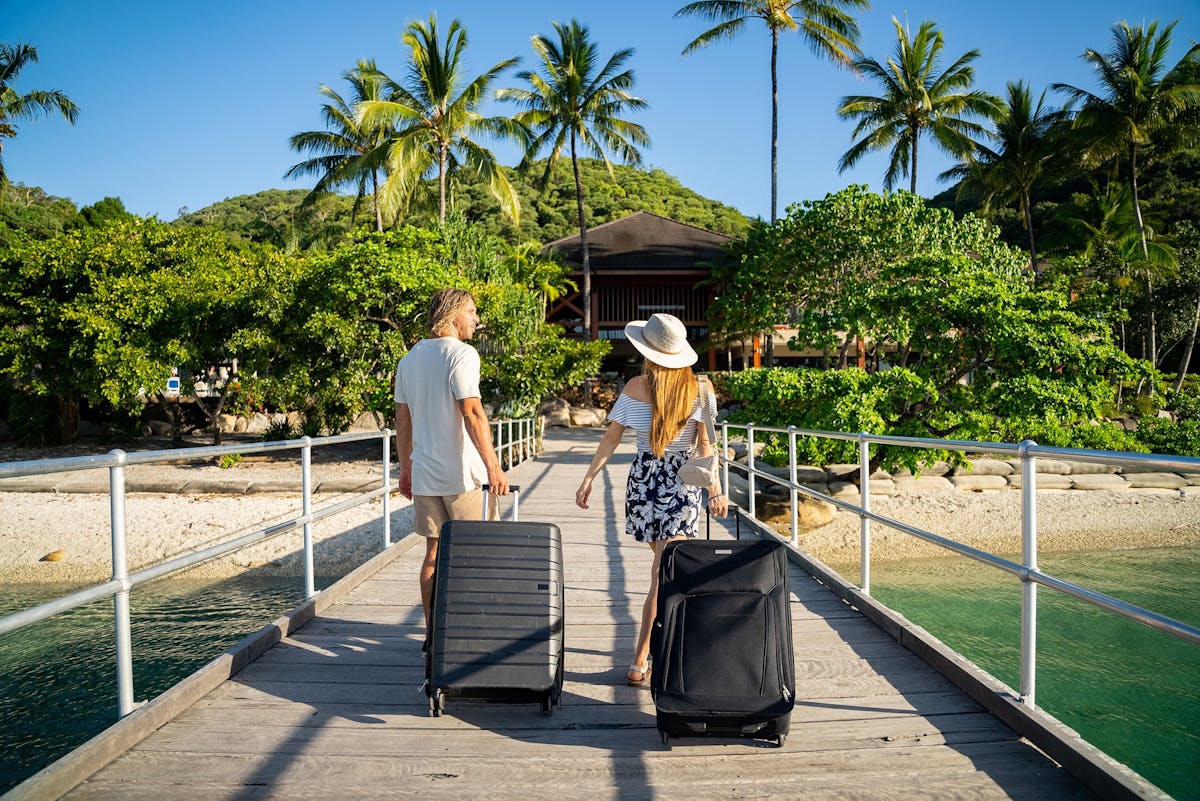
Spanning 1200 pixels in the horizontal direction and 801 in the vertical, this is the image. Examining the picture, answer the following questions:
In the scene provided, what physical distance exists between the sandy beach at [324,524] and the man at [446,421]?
26.3 feet

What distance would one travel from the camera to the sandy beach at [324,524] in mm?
12328

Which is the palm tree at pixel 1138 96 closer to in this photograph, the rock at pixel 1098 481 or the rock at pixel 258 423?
the rock at pixel 1098 481

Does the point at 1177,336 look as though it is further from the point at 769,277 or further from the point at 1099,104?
the point at 769,277

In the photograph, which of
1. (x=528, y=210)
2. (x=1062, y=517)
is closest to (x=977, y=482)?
(x=1062, y=517)

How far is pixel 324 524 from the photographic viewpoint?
44.2 feet

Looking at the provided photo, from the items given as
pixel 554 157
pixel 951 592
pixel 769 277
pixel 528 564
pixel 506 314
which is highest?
pixel 554 157

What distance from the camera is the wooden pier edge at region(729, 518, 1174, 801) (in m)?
2.29

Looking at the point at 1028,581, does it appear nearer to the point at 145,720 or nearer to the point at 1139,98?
the point at 145,720

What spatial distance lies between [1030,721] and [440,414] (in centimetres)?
246

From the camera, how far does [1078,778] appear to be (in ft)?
8.07

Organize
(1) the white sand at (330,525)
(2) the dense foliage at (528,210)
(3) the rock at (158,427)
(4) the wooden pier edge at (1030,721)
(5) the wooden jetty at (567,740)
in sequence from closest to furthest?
(4) the wooden pier edge at (1030,721) < (5) the wooden jetty at (567,740) < (1) the white sand at (330,525) < (3) the rock at (158,427) < (2) the dense foliage at (528,210)

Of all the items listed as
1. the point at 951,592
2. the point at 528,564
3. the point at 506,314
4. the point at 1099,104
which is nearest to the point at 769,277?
the point at 506,314

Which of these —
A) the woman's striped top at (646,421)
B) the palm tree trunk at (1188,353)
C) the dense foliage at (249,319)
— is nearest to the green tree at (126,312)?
the dense foliage at (249,319)

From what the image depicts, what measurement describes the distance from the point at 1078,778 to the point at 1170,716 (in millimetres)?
5604
